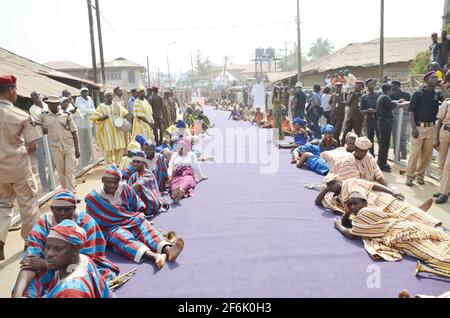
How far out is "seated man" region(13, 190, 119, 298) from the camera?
2439 mm

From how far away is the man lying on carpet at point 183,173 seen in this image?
560cm

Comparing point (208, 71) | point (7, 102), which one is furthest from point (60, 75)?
point (208, 71)

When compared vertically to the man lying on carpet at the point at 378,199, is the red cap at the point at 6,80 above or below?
above

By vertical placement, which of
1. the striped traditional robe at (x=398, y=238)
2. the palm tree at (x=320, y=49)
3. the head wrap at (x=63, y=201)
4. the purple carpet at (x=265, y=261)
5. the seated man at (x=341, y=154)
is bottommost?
the purple carpet at (x=265, y=261)

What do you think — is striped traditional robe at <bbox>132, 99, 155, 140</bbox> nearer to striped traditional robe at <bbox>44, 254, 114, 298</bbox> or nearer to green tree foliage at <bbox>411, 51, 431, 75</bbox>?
striped traditional robe at <bbox>44, 254, 114, 298</bbox>

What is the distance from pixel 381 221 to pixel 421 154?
9.98 feet

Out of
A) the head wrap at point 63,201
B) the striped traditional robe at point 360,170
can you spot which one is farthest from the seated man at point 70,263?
the striped traditional robe at point 360,170

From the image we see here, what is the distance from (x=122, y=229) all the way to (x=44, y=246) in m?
1.12

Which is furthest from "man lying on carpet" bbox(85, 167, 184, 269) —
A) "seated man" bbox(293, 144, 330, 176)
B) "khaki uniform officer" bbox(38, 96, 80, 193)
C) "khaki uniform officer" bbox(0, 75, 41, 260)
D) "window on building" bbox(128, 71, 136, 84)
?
"window on building" bbox(128, 71, 136, 84)

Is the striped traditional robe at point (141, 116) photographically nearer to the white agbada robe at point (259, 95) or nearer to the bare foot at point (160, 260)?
the bare foot at point (160, 260)

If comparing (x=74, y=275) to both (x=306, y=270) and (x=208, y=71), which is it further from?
(x=208, y=71)

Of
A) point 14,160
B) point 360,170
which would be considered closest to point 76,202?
point 14,160

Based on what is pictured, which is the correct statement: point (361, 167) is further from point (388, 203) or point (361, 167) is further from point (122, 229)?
point (122, 229)

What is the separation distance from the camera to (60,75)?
45.4 ft
